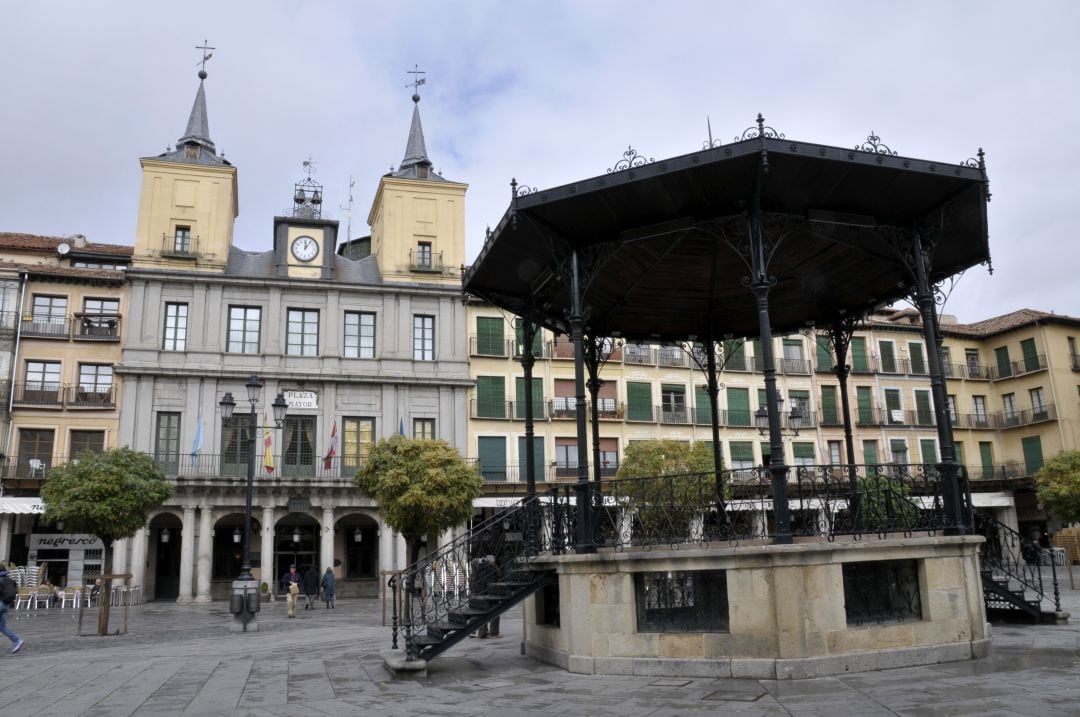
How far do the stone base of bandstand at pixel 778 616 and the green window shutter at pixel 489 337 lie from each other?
1246 inches

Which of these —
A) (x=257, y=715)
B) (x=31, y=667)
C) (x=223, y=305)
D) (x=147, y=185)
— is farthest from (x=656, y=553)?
(x=147, y=185)

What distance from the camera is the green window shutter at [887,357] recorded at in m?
49.6

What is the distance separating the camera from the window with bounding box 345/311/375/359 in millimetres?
41594

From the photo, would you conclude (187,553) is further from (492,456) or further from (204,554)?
(492,456)

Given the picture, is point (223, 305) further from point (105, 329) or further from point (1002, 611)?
point (1002, 611)

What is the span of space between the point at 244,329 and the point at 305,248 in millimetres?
4970

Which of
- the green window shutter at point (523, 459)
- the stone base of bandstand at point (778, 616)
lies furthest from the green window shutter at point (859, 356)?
the stone base of bandstand at point (778, 616)

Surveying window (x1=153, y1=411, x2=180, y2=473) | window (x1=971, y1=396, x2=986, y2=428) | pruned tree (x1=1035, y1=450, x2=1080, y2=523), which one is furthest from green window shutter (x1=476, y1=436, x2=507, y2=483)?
window (x1=971, y1=396, x2=986, y2=428)

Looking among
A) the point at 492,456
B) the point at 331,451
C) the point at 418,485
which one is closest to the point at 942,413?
the point at 418,485

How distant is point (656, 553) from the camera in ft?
36.8

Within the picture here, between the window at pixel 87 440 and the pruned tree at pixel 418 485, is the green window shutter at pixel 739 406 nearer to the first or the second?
the pruned tree at pixel 418 485

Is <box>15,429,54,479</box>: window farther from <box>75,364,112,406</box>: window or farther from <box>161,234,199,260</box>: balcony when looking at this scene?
<box>161,234,199,260</box>: balcony

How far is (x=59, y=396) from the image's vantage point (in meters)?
38.6

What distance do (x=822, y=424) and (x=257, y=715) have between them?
138ft
